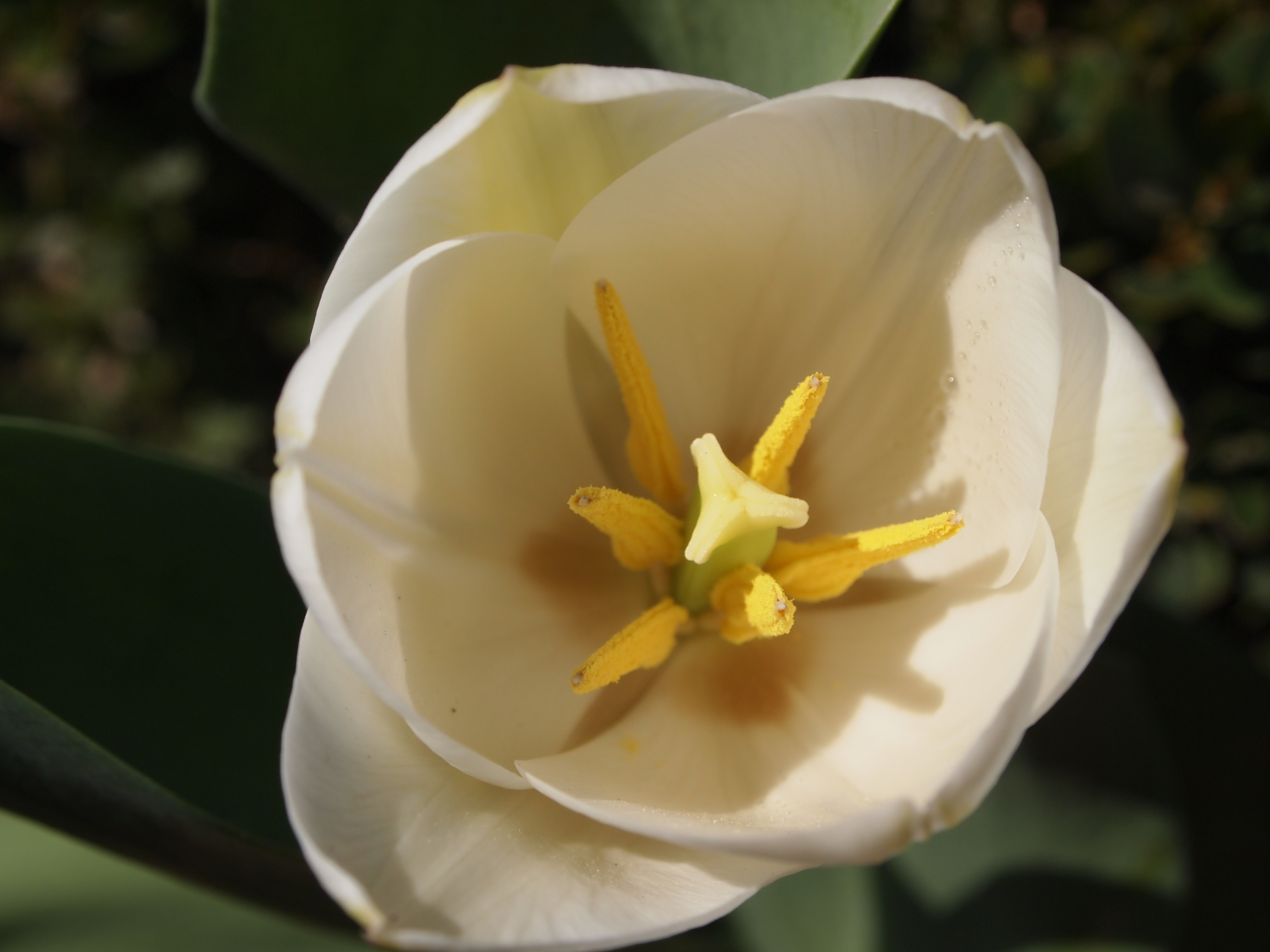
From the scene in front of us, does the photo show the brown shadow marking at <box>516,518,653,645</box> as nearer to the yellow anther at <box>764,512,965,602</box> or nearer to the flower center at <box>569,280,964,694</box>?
the flower center at <box>569,280,964,694</box>

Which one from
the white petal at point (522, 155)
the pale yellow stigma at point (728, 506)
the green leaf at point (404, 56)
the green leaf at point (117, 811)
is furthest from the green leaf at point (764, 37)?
the green leaf at point (117, 811)

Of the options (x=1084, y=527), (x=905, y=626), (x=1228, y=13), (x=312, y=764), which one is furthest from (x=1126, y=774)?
(x=1228, y=13)

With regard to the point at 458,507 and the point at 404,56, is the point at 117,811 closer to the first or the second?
the point at 458,507

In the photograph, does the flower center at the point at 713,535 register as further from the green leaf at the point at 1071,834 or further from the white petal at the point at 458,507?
the green leaf at the point at 1071,834

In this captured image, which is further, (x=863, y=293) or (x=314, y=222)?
(x=314, y=222)

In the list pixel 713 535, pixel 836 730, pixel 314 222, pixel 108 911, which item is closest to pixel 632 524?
pixel 713 535

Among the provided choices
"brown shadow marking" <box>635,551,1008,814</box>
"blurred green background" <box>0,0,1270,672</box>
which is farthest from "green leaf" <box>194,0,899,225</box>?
"blurred green background" <box>0,0,1270,672</box>

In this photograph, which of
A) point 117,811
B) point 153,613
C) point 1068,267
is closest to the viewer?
point 117,811

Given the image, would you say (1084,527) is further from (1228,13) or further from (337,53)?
(1228,13)
